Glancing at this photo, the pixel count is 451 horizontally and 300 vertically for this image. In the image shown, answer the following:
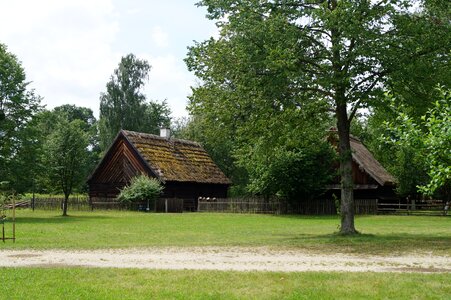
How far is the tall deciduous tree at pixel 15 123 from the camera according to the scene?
43.2 m

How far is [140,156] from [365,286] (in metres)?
43.9

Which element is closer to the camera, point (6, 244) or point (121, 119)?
point (6, 244)

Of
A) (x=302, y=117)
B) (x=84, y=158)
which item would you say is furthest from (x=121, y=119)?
(x=302, y=117)

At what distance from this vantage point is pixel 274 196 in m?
51.2

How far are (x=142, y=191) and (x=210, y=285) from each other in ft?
128

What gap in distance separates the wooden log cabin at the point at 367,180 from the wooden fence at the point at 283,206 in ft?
7.35

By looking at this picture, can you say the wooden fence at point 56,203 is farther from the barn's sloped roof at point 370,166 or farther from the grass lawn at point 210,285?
the grass lawn at point 210,285

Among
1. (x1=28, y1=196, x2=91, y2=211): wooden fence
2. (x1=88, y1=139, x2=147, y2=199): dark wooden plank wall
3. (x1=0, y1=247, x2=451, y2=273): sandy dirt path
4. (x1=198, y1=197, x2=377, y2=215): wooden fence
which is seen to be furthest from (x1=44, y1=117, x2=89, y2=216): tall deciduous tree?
(x1=0, y1=247, x2=451, y2=273): sandy dirt path

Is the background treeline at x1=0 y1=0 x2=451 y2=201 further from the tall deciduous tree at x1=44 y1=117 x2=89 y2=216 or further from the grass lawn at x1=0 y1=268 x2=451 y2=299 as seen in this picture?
the tall deciduous tree at x1=44 y1=117 x2=89 y2=216

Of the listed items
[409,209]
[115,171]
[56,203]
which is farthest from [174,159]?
[409,209]

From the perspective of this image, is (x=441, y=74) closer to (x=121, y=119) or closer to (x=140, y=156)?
(x=140, y=156)

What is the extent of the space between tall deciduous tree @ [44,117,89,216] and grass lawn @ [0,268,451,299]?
104 ft

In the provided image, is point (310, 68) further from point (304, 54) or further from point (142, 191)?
point (142, 191)

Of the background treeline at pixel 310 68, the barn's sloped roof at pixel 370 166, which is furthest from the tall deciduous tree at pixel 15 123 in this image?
the barn's sloped roof at pixel 370 166
